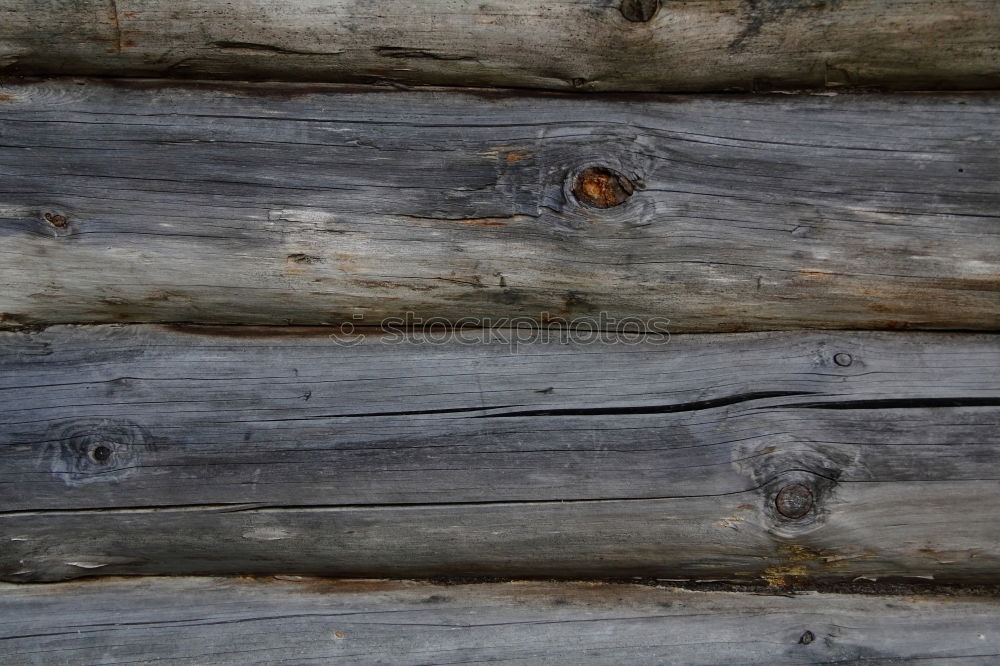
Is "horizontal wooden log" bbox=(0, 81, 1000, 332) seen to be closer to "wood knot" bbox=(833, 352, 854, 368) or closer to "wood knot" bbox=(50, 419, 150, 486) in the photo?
"wood knot" bbox=(833, 352, 854, 368)

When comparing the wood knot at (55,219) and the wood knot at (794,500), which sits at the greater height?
the wood knot at (794,500)

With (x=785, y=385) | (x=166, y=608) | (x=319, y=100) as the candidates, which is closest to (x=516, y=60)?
(x=319, y=100)

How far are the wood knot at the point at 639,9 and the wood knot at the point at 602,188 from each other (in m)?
0.26

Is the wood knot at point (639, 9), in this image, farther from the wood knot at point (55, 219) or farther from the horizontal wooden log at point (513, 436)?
the wood knot at point (55, 219)

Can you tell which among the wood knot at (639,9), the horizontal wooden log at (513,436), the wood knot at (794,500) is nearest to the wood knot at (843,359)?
the horizontal wooden log at (513,436)

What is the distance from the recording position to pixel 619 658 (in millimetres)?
1307

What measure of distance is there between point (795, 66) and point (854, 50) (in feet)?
0.33

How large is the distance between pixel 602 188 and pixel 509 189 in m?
0.17

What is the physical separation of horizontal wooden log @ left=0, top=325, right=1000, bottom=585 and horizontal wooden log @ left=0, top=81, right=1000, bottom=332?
0.13 meters

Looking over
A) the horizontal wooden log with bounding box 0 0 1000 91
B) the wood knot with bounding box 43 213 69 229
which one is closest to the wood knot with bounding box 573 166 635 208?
the horizontal wooden log with bounding box 0 0 1000 91

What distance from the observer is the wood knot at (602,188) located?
3.95 ft

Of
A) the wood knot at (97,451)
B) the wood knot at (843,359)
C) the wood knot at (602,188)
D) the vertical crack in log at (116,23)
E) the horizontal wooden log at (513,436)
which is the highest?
the wood knot at (602,188)

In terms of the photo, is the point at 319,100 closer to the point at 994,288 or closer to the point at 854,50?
the point at 854,50

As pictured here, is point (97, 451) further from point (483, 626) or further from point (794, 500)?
point (794, 500)
